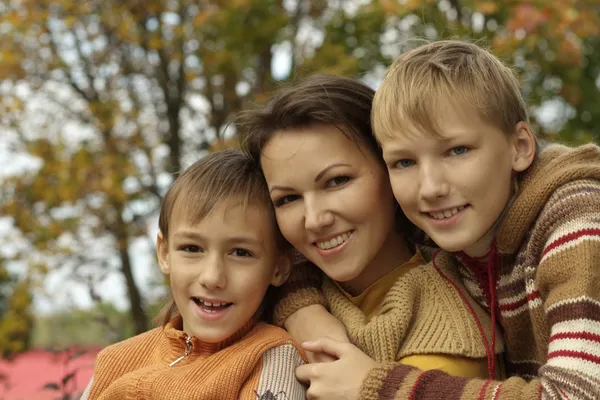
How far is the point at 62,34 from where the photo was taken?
6.07m

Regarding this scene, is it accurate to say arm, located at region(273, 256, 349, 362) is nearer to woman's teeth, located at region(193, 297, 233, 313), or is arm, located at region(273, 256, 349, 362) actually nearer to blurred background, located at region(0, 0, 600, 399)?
woman's teeth, located at region(193, 297, 233, 313)

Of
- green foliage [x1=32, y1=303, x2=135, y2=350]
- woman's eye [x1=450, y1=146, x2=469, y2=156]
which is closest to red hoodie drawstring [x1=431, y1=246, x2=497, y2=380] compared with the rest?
woman's eye [x1=450, y1=146, x2=469, y2=156]

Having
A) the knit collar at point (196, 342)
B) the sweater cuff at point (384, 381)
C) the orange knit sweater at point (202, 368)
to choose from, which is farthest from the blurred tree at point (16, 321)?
the sweater cuff at point (384, 381)

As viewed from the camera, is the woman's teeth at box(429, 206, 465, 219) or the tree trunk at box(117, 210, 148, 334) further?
the tree trunk at box(117, 210, 148, 334)

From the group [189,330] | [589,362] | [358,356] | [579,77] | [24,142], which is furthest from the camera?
[24,142]

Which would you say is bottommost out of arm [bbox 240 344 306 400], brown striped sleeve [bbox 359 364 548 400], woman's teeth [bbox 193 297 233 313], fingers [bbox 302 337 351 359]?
arm [bbox 240 344 306 400]

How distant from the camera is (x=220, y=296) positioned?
2.25 metres

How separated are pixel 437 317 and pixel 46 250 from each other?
14.6 feet

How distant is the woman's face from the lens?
2201 millimetres

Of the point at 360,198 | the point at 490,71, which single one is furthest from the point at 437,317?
the point at 490,71

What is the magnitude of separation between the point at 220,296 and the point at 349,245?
1.35 feet

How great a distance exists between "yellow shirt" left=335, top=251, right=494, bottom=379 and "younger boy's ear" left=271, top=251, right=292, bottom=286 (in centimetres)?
25

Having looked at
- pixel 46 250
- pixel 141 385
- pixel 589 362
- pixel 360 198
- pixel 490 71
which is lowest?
pixel 46 250

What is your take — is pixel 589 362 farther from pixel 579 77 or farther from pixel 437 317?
pixel 579 77
